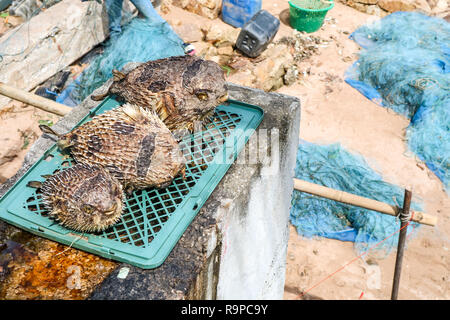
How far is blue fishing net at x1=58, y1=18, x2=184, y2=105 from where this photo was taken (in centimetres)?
723

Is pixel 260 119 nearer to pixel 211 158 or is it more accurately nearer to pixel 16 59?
pixel 211 158

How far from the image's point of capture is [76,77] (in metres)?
7.77

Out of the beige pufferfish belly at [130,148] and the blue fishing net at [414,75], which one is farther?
the blue fishing net at [414,75]

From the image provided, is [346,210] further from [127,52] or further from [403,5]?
[403,5]

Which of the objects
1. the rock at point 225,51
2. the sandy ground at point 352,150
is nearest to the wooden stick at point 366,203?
the sandy ground at point 352,150

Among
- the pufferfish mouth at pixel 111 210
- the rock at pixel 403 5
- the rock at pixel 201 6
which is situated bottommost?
the rock at pixel 403 5

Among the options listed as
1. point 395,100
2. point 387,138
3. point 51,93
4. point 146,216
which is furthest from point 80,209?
point 395,100

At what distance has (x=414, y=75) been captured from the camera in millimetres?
8672

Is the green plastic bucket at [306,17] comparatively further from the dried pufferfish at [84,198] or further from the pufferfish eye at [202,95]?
the dried pufferfish at [84,198]

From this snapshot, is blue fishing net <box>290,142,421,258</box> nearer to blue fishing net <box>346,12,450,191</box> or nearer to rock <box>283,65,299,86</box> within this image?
blue fishing net <box>346,12,450,191</box>

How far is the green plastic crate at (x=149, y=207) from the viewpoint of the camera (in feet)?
7.92

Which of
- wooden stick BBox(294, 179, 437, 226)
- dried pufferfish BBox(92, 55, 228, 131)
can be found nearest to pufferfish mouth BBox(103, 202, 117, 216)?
dried pufferfish BBox(92, 55, 228, 131)

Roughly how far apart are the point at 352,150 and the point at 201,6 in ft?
18.7

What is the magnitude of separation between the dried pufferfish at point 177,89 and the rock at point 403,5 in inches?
414
